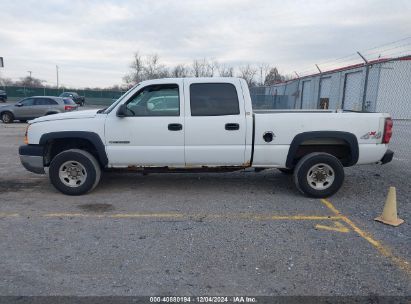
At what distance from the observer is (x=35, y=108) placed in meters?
17.1

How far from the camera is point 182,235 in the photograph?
397 centimetres

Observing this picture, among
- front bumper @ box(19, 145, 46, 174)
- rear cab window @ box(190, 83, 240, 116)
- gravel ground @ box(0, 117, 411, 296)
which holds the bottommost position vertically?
gravel ground @ box(0, 117, 411, 296)

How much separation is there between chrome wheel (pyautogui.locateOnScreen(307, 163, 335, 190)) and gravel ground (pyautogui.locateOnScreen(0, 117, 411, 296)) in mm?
275

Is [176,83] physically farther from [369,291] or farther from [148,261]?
[369,291]

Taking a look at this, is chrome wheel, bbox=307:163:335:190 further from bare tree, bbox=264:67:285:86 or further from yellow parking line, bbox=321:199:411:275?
bare tree, bbox=264:67:285:86

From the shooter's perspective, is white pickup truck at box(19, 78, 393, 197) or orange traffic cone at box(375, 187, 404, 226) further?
white pickup truck at box(19, 78, 393, 197)

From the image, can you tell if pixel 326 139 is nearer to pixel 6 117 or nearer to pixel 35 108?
pixel 35 108

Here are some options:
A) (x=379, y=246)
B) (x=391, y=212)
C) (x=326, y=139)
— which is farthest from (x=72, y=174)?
(x=391, y=212)

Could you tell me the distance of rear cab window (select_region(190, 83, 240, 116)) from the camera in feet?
17.1

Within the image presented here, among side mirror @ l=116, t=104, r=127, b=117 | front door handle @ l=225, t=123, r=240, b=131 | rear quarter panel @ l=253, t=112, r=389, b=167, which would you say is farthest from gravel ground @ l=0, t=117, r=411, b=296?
side mirror @ l=116, t=104, r=127, b=117

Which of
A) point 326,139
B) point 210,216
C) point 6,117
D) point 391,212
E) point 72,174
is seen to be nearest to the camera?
point 391,212

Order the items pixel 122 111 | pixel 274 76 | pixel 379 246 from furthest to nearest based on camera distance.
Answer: pixel 274 76
pixel 122 111
pixel 379 246

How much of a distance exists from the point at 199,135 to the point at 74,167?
84.3 inches

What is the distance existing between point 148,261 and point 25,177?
455 centimetres
